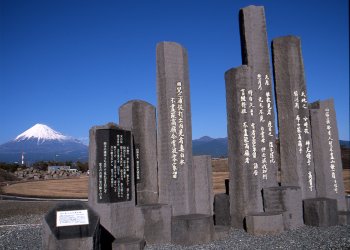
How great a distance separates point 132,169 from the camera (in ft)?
22.3

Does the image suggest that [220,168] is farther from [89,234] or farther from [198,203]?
[89,234]

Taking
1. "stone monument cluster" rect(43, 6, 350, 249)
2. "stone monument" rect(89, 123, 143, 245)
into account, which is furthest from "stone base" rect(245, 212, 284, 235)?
"stone monument" rect(89, 123, 143, 245)

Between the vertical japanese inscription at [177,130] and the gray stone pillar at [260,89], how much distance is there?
157cm

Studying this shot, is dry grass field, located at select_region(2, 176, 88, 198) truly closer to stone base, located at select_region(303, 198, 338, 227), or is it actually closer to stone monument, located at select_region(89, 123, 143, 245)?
stone monument, located at select_region(89, 123, 143, 245)

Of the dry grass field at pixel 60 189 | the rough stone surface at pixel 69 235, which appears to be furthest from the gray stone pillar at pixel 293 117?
the dry grass field at pixel 60 189

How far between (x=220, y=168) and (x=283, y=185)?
1390 cm

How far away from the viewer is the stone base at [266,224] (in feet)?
22.9

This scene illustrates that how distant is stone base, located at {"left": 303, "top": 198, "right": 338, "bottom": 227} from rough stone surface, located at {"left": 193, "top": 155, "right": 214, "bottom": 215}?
7.15 feet

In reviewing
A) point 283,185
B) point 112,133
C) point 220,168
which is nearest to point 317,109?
point 283,185

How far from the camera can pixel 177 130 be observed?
24.6 feet

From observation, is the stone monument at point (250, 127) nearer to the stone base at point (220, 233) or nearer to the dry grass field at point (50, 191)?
the stone base at point (220, 233)

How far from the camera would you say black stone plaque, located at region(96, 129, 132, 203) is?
6137 mm

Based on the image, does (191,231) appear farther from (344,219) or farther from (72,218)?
(344,219)

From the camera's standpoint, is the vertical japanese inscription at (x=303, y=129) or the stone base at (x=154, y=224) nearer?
the stone base at (x=154, y=224)
